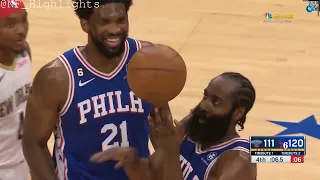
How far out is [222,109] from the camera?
279cm

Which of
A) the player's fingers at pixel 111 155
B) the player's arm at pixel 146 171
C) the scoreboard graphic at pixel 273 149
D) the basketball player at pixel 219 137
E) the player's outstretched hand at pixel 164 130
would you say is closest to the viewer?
the player's outstretched hand at pixel 164 130

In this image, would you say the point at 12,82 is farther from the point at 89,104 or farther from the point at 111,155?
the point at 111,155

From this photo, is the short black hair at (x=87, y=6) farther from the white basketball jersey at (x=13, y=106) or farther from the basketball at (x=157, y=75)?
the white basketball jersey at (x=13, y=106)

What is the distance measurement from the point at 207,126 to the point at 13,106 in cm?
105

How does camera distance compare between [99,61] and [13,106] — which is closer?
[99,61]

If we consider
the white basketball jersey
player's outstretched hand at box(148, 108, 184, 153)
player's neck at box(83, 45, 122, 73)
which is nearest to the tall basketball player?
the white basketball jersey

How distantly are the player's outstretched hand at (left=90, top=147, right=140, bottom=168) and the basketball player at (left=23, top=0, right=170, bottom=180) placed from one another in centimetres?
37

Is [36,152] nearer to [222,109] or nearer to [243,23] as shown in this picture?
[222,109]

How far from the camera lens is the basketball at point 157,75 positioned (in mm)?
2309

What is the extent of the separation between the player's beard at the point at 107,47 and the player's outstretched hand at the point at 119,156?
1.52 feet

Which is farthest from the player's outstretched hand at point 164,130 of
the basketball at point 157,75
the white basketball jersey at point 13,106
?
the white basketball jersey at point 13,106

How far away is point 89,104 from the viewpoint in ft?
8.97

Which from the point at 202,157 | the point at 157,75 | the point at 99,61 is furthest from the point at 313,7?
the point at 157,75

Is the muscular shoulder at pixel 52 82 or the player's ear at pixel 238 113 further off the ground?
the muscular shoulder at pixel 52 82
